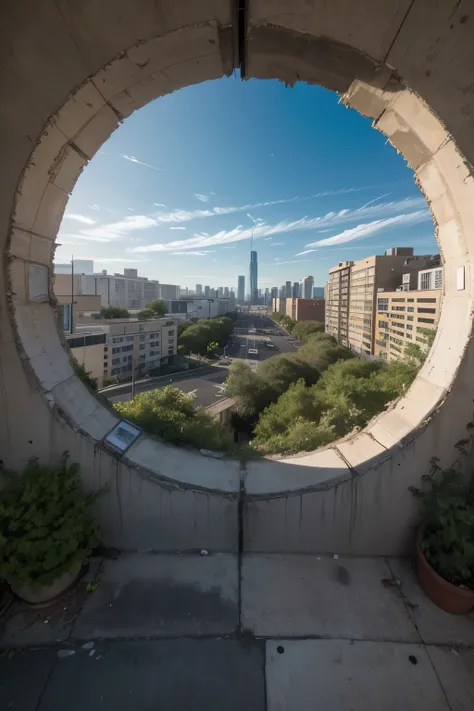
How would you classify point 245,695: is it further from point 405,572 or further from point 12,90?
point 12,90

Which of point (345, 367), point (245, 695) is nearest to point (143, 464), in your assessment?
point (245, 695)

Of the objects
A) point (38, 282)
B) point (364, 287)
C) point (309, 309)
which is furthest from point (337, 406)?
point (309, 309)

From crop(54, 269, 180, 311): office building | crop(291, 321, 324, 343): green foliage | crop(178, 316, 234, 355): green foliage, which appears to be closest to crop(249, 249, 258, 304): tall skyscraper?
crop(54, 269, 180, 311): office building

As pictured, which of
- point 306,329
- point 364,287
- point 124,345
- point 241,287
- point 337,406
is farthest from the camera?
point 241,287

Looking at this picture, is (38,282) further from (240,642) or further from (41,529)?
(240,642)

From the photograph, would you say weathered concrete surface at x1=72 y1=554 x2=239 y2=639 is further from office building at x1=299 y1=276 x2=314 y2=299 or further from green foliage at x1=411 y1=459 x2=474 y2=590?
office building at x1=299 y1=276 x2=314 y2=299
